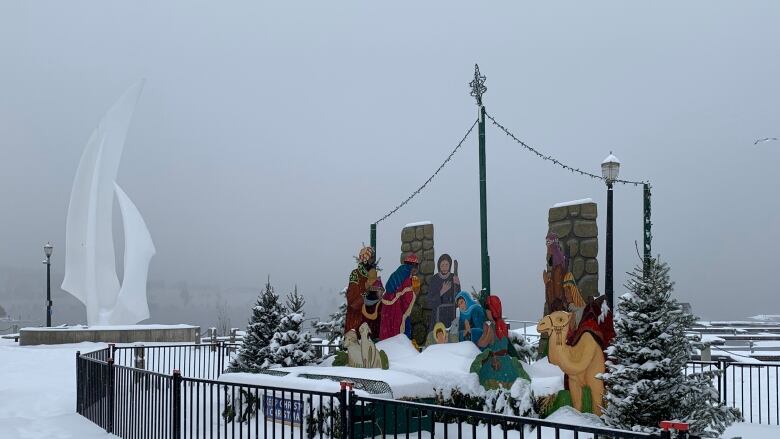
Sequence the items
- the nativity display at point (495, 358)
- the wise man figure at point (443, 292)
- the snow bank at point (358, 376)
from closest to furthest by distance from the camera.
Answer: the snow bank at point (358, 376) < the nativity display at point (495, 358) < the wise man figure at point (443, 292)

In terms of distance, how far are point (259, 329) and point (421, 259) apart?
3.96m

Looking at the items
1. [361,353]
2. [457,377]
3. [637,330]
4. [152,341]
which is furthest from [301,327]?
[152,341]

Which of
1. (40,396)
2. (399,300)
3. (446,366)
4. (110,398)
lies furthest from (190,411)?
(40,396)

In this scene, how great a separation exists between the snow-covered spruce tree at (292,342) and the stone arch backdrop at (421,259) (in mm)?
2414

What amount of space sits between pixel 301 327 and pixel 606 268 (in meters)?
6.69

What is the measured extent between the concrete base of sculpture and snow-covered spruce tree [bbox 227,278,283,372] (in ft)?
40.7

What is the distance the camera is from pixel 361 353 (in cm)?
1379

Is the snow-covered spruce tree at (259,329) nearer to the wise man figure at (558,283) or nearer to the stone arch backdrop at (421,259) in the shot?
the stone arch backdrop at (421,259)

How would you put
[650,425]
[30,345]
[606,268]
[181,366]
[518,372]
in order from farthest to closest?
[30,345] < [181,366] < [606,268] < [518,372] < [650,425]

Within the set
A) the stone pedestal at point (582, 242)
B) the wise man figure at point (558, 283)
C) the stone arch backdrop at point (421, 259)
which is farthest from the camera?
the stone arch backdrop at point (421, 259)

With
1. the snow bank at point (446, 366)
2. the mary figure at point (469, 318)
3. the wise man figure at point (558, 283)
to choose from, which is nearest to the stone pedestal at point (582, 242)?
the wise man figure at point (558, 283)

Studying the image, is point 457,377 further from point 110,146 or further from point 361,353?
point 110,146

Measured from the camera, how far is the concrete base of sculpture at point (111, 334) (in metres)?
26.2

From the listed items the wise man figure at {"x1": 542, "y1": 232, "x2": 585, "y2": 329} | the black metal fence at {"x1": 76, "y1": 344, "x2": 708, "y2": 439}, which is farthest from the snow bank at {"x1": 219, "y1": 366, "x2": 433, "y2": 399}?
the wise man figure at {"x1": 542, "y1": 232, "x2": 585, "y2": 329}
